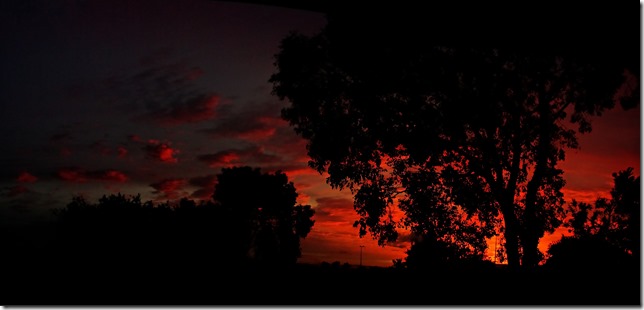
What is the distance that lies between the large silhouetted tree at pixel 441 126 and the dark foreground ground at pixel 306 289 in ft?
26.0

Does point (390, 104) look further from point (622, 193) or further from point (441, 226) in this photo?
point (622, 193)

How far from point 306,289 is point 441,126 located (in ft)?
31.9

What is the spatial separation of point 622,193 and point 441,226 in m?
19.5

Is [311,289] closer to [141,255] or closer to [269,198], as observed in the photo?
[141,255]

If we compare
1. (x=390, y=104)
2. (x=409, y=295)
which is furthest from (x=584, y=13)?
(x=390, y=104)

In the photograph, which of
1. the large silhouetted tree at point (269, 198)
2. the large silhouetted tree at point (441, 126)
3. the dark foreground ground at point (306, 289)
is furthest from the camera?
the large silhouetted tree at point (269, 198)

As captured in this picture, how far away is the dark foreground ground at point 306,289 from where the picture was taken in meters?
4.62

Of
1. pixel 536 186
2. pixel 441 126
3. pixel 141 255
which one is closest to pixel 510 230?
pixel 536 186

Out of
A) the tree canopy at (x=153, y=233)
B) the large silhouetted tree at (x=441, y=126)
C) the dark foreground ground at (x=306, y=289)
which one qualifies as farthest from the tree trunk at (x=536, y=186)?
the dark foreground ground at (x=306, y=289)

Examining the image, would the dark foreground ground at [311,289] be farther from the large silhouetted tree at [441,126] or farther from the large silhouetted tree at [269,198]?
the large silhouetted tree at [269,198]

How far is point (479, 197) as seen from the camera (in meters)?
15.7

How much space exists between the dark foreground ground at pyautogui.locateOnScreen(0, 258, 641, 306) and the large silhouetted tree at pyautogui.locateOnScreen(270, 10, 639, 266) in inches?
312

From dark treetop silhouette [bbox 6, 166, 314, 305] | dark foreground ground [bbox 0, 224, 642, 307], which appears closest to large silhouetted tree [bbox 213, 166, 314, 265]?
dark treetop silhouette [bbox 6, 166, 314, 305]

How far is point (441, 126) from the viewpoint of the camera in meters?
14.0
